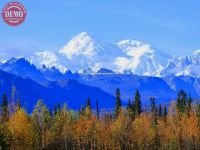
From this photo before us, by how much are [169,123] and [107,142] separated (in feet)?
106

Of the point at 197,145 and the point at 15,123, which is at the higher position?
the point at 15,123

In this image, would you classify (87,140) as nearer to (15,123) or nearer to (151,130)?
(151,130)

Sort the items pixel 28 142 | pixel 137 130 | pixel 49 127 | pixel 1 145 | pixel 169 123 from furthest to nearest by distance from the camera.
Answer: pixel 169 123 < pixel 137 130 < pixel 49 127 < pixel 28 142 < pixel 1 145

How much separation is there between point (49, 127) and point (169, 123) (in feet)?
157

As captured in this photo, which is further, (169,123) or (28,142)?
(169,123)

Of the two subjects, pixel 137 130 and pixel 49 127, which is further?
pixel 137 130

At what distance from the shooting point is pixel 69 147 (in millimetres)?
158000

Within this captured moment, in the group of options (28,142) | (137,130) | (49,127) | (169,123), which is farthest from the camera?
(169,123)

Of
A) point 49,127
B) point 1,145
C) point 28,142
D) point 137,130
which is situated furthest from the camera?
point 137,130

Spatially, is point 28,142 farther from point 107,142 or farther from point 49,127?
point 107,142

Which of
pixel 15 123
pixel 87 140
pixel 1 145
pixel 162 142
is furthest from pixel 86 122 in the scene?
pixel 1 145

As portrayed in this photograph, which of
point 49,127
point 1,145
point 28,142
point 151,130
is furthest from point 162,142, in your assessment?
point 1,145

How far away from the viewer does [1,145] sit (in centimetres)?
11506

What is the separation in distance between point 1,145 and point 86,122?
56.6 m
